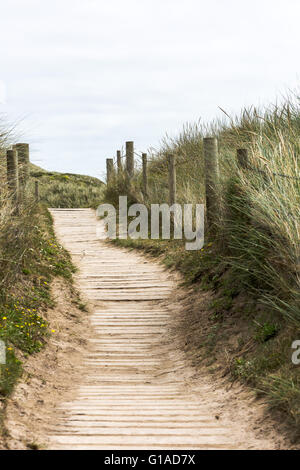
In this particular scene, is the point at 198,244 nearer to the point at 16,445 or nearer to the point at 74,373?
the point at 74,373

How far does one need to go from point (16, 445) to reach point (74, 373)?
7.77 ft

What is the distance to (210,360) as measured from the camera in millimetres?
7027

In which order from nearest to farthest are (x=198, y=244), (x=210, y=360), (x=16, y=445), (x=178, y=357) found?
(x=16, y=445), (x=210, y=360), (x=178, y=357), (x=198, y=244)

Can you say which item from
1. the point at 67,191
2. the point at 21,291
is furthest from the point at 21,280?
the point at 67,191

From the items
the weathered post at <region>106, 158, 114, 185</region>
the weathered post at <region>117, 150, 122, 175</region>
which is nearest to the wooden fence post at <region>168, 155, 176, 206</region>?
the weathered post at <region>117, 150, 122, 175</region>

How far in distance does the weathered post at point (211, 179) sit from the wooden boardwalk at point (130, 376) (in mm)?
1264

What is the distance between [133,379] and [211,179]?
4.34m

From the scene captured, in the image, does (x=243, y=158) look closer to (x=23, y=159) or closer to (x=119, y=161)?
(x=23, y=159)

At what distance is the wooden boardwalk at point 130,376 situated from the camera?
4.71 m

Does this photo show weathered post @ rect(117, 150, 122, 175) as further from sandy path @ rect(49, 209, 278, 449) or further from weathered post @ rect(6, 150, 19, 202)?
weathered post @ rect(6, 150, 19, 202)

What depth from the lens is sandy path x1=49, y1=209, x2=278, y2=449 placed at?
15.5 ft

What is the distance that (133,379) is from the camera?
684 centimetres
